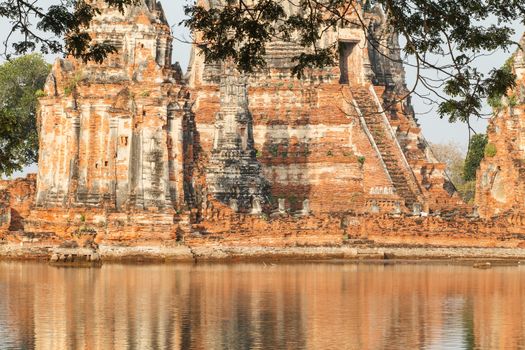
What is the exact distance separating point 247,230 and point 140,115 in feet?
14.8

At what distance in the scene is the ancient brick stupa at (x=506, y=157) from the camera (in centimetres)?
5828

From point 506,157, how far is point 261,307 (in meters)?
23.0

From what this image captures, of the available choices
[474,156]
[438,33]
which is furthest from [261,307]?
[474,156]

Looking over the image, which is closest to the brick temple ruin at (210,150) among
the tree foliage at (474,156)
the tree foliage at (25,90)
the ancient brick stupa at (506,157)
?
the ancient brick stupa at (506,157)

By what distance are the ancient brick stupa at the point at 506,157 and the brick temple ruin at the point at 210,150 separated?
165cm

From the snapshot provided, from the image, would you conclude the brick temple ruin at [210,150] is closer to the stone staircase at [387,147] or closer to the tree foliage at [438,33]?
the stone staircase at [387,147]

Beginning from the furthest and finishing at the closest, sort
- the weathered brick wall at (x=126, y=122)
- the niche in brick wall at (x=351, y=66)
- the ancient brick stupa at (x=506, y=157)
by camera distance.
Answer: the niche in brick wall at (x=351, y=66) < the ancient brick stupa at (x=506, y=157) < the weathered brick wall at (x=126, y=122)

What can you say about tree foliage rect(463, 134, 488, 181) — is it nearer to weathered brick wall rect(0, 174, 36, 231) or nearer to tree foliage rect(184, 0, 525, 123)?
weathered brick wall rect(0, 174, 36, 231)

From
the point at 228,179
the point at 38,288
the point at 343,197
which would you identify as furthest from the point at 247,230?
the point at 38,288

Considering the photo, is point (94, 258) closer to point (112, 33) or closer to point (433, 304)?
point (112, 33)

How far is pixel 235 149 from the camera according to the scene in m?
56.5

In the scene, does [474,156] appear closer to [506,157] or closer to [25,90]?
[25,90]

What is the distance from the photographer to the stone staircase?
59.7 m

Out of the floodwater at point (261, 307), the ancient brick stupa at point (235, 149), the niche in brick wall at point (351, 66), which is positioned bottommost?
the floodwater at point (261, 307)
